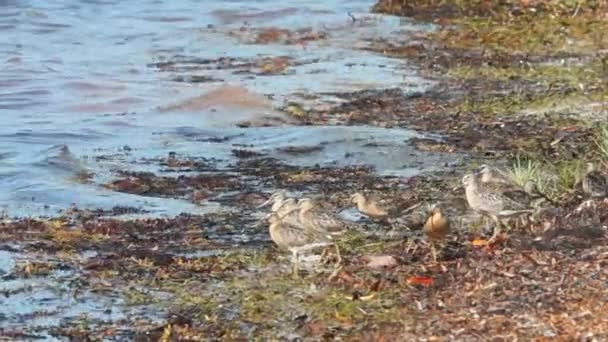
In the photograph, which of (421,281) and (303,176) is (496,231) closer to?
(421,281)

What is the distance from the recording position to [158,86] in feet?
56.9

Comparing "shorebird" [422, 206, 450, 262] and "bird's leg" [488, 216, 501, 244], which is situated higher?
"shorebird" [422, 206, 450, 262]

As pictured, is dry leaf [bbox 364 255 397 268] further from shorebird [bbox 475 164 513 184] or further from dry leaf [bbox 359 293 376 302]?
shorebird [bbox 475 164 513 184]

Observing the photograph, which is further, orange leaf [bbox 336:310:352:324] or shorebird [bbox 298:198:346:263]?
shorebird [bbox 298:198:346:263]

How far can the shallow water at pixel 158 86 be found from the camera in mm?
12477

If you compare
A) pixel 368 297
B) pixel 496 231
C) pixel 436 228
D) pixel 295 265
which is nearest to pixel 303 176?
pixel 496 231

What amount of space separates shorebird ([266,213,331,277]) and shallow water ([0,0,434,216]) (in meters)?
1.95

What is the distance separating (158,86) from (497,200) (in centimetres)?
890

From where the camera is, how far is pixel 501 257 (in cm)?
835

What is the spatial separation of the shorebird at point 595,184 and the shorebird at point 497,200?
20.1 inches

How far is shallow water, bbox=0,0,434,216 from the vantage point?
1248 centimetres

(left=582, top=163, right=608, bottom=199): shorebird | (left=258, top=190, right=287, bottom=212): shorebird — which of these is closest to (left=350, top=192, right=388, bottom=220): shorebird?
(left=258, top=190, right=287, bottom=212): shorebird

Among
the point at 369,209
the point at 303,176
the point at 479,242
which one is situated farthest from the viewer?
the point at 303,176

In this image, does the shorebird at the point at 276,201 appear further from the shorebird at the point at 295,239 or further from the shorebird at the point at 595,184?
the shorebird at the point at 595,184
